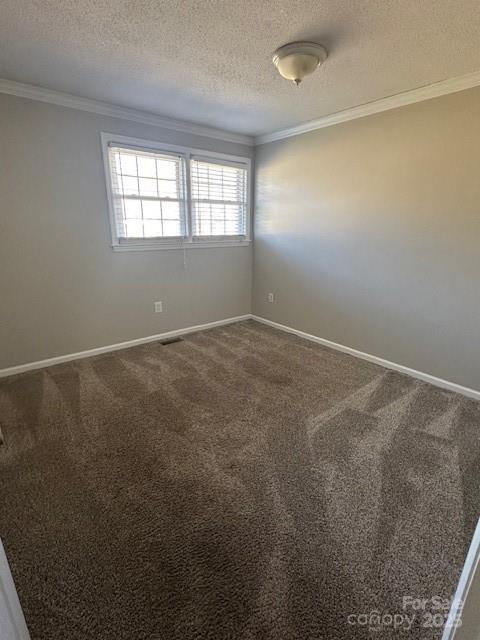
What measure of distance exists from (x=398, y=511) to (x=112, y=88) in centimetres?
353

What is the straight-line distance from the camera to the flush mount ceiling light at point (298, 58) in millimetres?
1863

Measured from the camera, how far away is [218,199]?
A: 392 cm

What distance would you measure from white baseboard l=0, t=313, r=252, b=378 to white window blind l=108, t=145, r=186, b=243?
3.76ft

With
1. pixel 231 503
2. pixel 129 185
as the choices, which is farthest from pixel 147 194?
pixel 231 503

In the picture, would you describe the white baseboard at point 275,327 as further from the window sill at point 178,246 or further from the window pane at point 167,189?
the window pane at point 167,189

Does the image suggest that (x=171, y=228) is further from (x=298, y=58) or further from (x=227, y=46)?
(x=298, y=58)

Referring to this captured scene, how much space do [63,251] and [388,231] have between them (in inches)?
122

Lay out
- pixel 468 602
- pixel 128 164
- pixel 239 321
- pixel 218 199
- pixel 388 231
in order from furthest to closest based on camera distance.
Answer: pixel 239 321 → pixel 218 199 → pixel 128 164 → pixel 388 231 → pixel 468 602

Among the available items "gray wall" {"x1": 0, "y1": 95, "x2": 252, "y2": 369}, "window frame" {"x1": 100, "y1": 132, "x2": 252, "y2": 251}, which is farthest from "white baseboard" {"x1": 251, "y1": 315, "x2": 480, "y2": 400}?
"gray wall" {"x1": 0, "y1": 95, "x2": 252, "y2": 369}

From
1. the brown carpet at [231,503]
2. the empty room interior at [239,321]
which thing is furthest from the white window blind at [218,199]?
the brown carpet at [231,503]

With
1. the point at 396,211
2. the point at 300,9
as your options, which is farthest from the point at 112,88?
the point at 396,211

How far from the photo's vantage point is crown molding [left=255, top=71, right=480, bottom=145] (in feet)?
7.34

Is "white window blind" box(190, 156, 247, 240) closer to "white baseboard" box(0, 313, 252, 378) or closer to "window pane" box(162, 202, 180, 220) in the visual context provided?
"window pane" box(162, 202, 180, 220)

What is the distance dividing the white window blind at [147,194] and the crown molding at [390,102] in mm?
1380
